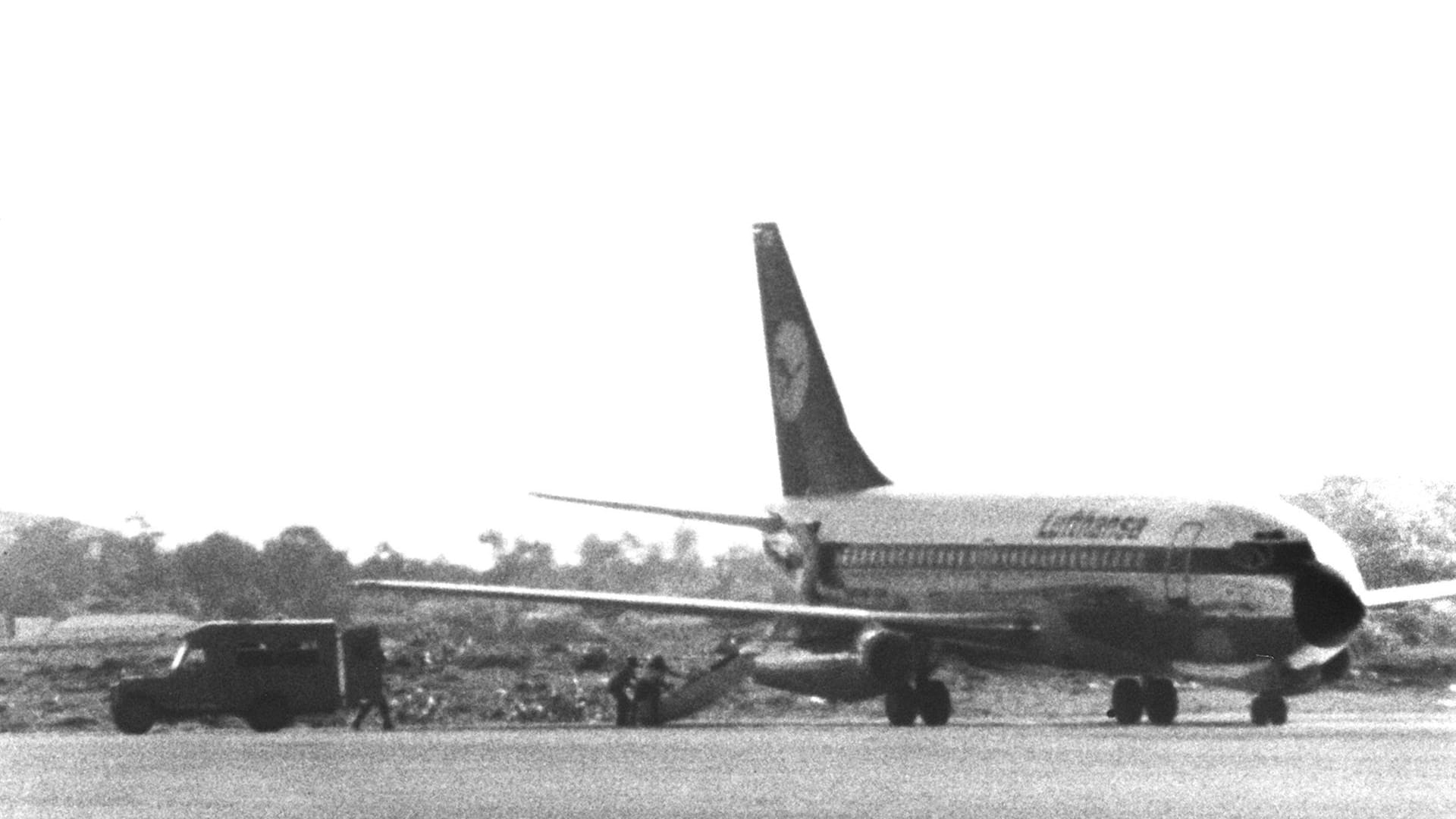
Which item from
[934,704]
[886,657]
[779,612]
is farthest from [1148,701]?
[779,612]

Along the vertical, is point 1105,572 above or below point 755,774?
above

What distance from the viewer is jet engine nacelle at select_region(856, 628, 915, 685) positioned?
47156mm

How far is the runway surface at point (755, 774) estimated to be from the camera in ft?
83.2

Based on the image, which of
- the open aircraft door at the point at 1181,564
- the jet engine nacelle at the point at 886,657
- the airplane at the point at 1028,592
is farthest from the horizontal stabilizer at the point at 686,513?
the open aircraft door at the point at 1181,564

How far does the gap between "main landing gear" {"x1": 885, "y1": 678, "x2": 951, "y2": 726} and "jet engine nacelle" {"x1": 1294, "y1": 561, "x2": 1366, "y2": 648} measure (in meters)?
6.71

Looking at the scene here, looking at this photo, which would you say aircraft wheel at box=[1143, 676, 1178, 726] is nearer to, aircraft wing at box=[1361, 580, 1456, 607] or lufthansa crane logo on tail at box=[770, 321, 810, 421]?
aircraft wing at box=[1361, 580, 1456, 607]

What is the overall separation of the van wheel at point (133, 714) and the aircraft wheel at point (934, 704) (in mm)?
11824

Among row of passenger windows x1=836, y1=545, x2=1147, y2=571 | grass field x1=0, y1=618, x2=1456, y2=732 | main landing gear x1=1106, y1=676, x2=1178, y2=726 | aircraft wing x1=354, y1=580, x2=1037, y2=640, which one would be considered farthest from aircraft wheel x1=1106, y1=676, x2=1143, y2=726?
row of passenger windows x1=836, y1=545, x2=1147, y2=571

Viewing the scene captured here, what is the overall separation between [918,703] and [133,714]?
1206cm

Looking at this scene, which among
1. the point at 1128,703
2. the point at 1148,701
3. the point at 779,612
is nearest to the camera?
the point at 1128,703

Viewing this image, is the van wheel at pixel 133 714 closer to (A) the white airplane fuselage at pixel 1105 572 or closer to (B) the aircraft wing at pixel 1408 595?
(A) the white airplane fuselage at pixel 1105 572

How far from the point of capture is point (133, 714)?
45625mm

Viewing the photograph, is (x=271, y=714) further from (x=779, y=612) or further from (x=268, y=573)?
(x=268, y=573)

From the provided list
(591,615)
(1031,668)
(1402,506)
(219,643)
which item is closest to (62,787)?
(219,643)
